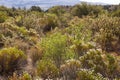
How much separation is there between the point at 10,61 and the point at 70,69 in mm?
2448

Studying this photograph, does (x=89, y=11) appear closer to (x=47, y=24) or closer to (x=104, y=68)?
(x=47, y=24)

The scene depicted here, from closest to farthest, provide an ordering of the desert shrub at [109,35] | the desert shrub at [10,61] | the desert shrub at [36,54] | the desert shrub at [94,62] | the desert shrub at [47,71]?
the desert shrub at [47,71], the desert shrub at [94,62], the desert shrub at [10,61], the desert shrub at [36,54], the desert shrub at [109,35]

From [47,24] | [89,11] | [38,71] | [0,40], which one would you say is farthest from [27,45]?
[89,11]

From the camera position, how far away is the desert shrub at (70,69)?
10130 millimetres

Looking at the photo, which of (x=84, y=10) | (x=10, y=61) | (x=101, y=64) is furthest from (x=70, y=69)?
(x=84, y=10)

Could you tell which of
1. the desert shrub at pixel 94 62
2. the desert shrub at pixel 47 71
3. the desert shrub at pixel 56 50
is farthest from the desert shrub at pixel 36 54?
the desert shrub at pixel 47 71

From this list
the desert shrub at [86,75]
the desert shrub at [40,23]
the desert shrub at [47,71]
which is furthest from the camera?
the desert shrub at [40,23]

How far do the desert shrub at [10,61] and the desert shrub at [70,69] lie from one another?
2061 mm

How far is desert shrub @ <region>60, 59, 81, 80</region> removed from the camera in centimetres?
1013

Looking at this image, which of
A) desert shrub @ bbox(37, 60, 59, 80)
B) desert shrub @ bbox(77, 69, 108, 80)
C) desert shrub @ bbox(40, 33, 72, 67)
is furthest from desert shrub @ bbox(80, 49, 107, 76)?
desert shrub @ bbox(37, 60, 59, 80)

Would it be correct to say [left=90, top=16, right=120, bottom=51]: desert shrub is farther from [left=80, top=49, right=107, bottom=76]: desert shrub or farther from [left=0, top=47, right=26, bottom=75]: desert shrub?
[left=0, top=47, right=26, bottom=75]: desert shrub

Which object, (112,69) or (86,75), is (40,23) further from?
(86,75)

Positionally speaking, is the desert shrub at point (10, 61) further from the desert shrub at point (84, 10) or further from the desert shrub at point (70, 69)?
the desert shrub at point (84, 10)

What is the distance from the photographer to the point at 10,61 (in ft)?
38.0
